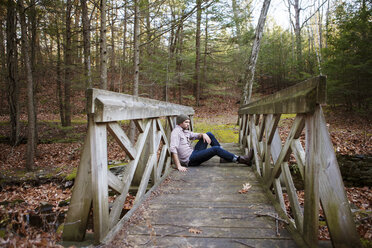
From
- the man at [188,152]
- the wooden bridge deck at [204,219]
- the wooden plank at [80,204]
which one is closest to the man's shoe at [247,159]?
the man at [188,152]

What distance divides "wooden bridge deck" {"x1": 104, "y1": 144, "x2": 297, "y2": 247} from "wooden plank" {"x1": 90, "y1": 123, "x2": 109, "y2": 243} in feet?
0.59

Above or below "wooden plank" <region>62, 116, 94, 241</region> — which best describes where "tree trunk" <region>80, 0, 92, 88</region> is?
above

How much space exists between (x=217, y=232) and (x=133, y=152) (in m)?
1.24

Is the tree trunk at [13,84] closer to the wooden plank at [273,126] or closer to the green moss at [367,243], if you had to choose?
the wooden plank at [273,126]

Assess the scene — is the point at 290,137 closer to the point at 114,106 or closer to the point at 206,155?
the point at 114,106

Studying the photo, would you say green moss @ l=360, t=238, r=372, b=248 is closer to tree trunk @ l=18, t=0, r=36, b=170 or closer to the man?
the man

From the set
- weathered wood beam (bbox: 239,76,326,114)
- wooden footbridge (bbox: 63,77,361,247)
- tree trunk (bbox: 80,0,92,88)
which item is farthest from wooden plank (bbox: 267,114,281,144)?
tree trunk (bbox: 80,0,92,88)

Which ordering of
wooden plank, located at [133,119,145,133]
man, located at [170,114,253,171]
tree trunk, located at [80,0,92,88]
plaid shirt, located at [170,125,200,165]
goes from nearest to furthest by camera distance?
wooden plank, located at [133,119,145,133]
plaid shirt, located at [170,125,200,165]
man, located at [170,114,253,171]
tree trunk, located at [80,0,92,88]

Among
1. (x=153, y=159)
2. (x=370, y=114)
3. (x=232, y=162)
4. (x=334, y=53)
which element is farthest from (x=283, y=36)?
(x=153, y=159)

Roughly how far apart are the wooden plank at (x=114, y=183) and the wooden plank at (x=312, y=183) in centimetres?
169

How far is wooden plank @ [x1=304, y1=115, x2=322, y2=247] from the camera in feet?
5.38

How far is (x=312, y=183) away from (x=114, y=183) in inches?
69.2

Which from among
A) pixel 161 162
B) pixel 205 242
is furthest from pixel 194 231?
pixel 161 162

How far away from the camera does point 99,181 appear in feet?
6.09
